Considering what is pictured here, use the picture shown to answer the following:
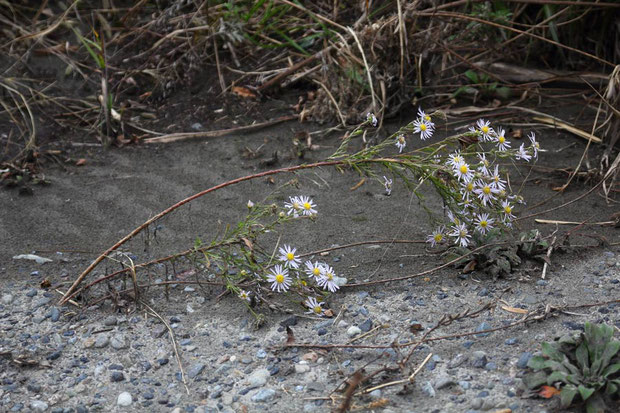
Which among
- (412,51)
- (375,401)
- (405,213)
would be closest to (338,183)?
(405,213)

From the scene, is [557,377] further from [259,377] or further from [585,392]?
[259,377]

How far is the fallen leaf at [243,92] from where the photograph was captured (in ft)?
14.4

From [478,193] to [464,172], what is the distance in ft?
0.33

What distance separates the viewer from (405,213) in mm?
3150

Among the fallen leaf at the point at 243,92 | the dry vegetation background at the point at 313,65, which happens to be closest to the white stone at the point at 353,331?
the dry vegetation background at the point at 313,65

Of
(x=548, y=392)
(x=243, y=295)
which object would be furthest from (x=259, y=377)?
(x=548, y=392)

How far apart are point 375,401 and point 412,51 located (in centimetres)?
249

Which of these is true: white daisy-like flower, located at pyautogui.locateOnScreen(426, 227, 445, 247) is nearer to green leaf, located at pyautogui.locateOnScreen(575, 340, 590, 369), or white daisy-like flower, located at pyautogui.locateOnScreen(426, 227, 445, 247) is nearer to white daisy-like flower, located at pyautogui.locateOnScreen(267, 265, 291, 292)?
white daisy-like flower, located at pyautogui.locateOnScreen(267, 265, 291, 292)

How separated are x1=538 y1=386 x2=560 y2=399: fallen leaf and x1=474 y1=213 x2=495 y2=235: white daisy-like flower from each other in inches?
30.8

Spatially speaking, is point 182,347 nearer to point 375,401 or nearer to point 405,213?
point 375,401

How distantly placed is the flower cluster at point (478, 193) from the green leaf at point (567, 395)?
0.79 m

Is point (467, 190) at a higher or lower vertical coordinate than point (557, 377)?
higher

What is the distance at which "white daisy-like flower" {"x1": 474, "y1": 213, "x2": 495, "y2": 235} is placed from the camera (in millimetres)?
2582

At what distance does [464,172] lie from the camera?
96.6 inches
